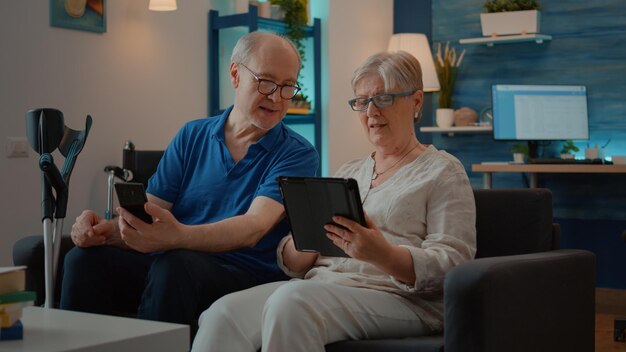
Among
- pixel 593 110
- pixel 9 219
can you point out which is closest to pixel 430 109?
pixel 593 110

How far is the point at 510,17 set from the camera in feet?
17.7

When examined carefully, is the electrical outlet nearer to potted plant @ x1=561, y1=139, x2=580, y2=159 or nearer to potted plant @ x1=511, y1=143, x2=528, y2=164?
potted plant @ x1=511, y1=143, x2=528, y2=164

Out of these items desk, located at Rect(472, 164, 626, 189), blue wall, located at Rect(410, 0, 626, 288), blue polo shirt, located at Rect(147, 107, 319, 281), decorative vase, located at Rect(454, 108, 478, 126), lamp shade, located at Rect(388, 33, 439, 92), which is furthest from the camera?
lamp shade, located at Rect(388, 33, 439, 92)

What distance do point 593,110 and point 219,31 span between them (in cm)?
221

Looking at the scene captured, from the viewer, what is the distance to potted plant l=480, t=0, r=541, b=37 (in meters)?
5.33

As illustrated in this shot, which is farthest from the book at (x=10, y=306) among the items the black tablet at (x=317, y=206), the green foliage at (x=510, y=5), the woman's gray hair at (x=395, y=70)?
the green foliage at (x=510, y=5)

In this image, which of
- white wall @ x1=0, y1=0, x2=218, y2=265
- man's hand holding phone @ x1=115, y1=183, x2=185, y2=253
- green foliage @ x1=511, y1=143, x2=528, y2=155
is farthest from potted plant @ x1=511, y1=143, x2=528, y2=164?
man's hand holding phone @ x1=115, y1=183, x2=185, y2=253

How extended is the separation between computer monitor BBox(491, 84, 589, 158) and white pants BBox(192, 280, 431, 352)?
10.8 feet

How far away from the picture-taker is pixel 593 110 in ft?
17.3

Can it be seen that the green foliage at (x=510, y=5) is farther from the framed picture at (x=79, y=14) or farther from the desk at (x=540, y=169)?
the framed picture at (x=79, y=14)

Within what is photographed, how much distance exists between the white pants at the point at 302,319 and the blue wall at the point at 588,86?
334 centimetres

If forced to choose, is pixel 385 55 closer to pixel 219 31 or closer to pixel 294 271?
pixel 294 271

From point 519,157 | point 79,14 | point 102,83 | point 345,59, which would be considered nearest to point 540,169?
point 519,157

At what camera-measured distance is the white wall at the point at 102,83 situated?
4113mm
